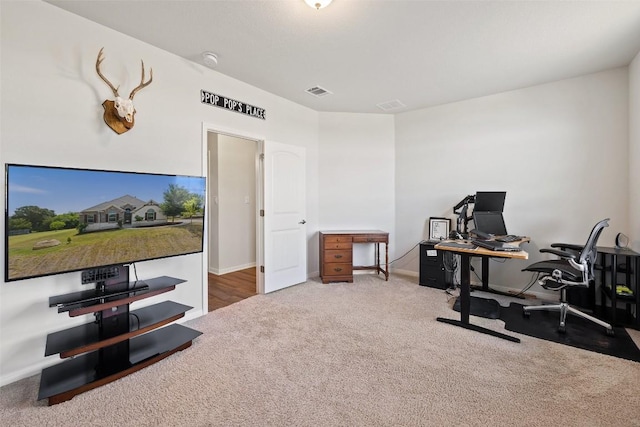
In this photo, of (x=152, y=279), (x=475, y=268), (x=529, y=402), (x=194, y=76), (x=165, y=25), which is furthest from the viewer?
(x=475, y=268)

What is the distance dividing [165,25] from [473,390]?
3654mm

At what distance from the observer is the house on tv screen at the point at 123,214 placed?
2.05 meters

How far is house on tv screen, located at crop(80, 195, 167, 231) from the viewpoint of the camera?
6.74 ft

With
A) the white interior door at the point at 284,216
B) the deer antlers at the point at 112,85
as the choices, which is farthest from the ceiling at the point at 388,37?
the white interior door at the point at 284,216

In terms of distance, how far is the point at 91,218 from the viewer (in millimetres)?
2047

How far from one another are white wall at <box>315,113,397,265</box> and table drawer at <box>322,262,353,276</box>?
0.54 m

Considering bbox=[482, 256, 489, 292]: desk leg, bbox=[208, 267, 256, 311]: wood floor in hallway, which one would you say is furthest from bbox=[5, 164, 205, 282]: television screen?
bbox=[482, 256, 489, 292]: desk leg

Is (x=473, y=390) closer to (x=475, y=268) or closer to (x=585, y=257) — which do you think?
(x=585, y=257)

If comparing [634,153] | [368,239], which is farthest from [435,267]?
[634,153]

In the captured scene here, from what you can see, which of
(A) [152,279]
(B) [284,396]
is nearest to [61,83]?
(A) [152,279]

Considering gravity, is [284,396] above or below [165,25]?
below

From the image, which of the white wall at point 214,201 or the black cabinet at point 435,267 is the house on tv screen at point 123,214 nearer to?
the white wall at point 214,201

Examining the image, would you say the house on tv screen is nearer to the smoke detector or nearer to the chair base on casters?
the smoke detector

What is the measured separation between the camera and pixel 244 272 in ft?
16.1
